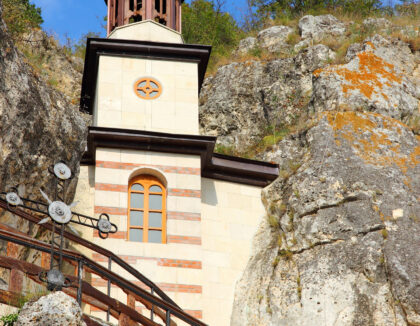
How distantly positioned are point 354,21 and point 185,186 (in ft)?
39.7

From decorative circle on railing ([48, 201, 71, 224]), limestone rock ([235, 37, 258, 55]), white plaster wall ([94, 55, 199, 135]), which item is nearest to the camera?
decorative circle on railing ([48, 201, 71, 224])

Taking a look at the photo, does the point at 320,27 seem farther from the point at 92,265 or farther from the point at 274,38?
the point at 92,265

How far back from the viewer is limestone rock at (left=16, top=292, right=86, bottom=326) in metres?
11.9

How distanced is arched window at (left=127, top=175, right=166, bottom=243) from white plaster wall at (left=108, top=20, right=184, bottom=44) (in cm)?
466

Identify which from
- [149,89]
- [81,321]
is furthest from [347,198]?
[81,321]

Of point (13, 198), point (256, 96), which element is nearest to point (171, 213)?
point (13, 198)

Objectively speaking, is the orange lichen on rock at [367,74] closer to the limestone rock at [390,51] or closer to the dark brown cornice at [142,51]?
the limestone rock at [390,51]

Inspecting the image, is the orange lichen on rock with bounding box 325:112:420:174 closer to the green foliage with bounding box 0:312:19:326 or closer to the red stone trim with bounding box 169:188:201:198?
the red stone trim with bounding box 169:188:201:198

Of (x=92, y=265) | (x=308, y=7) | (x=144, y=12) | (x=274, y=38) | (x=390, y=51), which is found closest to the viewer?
(x=92, y=265)

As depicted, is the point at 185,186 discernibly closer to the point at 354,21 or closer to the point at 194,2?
the point at 354,21

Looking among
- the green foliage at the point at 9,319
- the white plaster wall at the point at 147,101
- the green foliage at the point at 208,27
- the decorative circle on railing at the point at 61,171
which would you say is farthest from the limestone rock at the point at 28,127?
the green foliage at the point at 208,27

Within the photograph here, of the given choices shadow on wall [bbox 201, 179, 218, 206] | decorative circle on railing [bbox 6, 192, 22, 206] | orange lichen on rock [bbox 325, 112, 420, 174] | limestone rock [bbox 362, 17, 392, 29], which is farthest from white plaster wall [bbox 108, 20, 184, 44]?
decorative circle on railing [bbox 6, 192, 22, 206]

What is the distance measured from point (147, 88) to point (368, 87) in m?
6.04

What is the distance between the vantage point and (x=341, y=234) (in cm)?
2030
